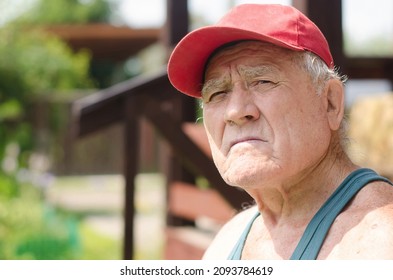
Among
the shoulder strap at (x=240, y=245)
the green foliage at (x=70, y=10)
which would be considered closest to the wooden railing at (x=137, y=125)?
the shoulder strap at (x=240, y=245)

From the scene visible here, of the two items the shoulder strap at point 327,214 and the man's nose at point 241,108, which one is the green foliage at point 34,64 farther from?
the shoulder strap at point 327,214

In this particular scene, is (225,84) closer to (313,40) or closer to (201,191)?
(313,40)

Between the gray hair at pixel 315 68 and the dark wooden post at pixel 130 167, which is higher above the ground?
the gray hair at pixel 315 68

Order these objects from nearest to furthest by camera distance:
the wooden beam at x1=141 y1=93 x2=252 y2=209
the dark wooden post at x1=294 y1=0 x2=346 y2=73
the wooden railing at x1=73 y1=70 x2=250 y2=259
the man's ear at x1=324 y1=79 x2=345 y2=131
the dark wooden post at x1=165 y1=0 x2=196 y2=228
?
the man's ear at x1=324 y1=79 x2=345 y2=131 → the dark wooden post at x1=294 y1=0 x2=346 y2=73 → the wooden beam at x1=141 y1=93 x2=252 y2=209 → the wooden railing at x1=73 y1=70 x2=250 y2=259 → the dark wooden post at x1=165 y1=0 x2=196 y2=228

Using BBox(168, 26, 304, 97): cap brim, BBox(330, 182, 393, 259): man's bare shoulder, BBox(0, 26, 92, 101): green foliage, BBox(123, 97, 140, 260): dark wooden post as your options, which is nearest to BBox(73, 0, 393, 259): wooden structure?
BBox(123, 97, 140, 260): dark wooden post

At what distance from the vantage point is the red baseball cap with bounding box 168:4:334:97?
1.55 meters

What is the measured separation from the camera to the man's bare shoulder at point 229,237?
1.86 meters

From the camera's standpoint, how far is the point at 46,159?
15.4 metres

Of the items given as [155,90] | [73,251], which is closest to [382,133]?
[73,251]

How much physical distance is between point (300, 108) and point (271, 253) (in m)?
0.35

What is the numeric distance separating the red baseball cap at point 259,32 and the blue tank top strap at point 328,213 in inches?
10.7

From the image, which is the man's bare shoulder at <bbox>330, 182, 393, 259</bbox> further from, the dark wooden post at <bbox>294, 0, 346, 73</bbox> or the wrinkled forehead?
the dark wooden post at <bbox>294, 0, 346, 73</bbox>

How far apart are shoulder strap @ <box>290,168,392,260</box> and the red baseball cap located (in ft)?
0.91

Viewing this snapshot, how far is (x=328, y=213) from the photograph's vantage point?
1527mm
